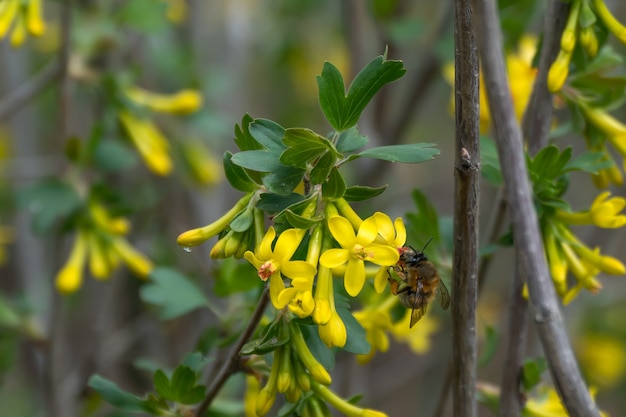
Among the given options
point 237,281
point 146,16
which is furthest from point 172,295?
point 146,16

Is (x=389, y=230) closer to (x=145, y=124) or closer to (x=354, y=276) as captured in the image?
(x=354, y=276)

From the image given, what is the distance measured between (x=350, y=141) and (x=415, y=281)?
173 millimetres

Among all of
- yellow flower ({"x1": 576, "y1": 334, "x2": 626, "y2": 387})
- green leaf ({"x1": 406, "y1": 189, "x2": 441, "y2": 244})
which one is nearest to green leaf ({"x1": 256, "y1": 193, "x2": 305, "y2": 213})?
green leaf ({"x1": 406, "y1": 189, "x2": 441, "y2": 244})

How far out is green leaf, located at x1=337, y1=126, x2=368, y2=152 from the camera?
662 mm

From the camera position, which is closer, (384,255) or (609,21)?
(384,255)

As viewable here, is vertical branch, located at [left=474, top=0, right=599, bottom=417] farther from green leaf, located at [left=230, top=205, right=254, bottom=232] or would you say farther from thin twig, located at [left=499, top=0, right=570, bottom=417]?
green leaf, located at [left=230, top=205, right=254, bottom=232]

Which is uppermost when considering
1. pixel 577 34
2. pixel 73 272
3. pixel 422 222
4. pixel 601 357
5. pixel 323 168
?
pixel 577 34

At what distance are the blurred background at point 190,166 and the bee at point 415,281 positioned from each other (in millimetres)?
114

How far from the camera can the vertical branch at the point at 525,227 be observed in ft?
2.15

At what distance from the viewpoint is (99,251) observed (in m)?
1.26

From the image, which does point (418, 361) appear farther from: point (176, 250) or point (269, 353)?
point (269, 353)

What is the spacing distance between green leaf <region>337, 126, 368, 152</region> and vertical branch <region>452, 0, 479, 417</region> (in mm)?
88

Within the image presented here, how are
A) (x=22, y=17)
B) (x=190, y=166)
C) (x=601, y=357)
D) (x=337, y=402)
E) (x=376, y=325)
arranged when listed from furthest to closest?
1. (x=601, y=357)
2. (x=190, y=166)
3. (x=22, y=17)
4. (x=376, y=325)
5. (x=337, y=402)

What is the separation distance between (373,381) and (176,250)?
939mm
